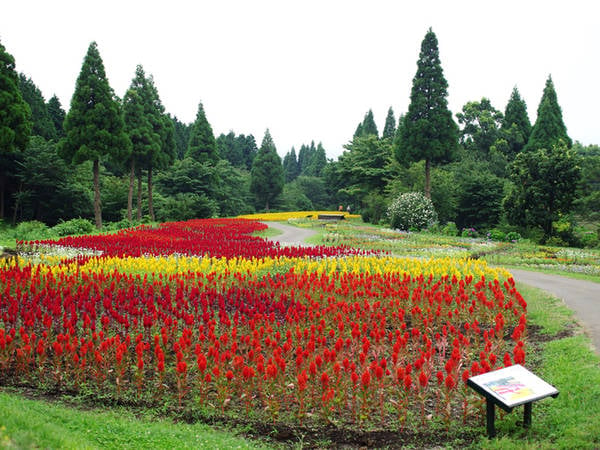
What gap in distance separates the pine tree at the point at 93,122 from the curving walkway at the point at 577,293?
23.9 m

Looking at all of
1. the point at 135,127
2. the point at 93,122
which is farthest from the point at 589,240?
the point at 135,127

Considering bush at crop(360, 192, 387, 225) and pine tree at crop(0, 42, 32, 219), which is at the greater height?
pine tree at crop(0, 42, 32, 219)

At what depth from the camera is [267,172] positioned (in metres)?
66.2

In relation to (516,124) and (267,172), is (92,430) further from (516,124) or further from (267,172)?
(267,172)

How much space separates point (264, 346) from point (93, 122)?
26.0m

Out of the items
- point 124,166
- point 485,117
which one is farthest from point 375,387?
point 485,117

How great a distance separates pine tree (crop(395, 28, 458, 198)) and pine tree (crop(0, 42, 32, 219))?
80.0 ft

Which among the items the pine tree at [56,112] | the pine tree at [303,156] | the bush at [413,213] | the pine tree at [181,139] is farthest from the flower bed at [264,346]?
the pine tree at [303,156]

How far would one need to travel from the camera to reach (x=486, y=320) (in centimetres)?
830

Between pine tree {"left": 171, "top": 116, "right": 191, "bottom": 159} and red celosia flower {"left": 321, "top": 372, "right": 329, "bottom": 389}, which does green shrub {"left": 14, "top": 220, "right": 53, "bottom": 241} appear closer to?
red celosia flower {"left": 321, "top": 372, "right": 329, "bottom": 389}

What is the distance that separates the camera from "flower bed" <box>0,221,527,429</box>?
5031mm

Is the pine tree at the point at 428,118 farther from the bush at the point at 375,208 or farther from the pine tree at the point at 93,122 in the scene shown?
the pine tree at the point at 93,122

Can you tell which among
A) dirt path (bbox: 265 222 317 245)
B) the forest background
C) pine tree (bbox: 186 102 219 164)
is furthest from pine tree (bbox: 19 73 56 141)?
dirt path (bbox: 265 222 317 245)

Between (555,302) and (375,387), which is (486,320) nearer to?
(555,302)
